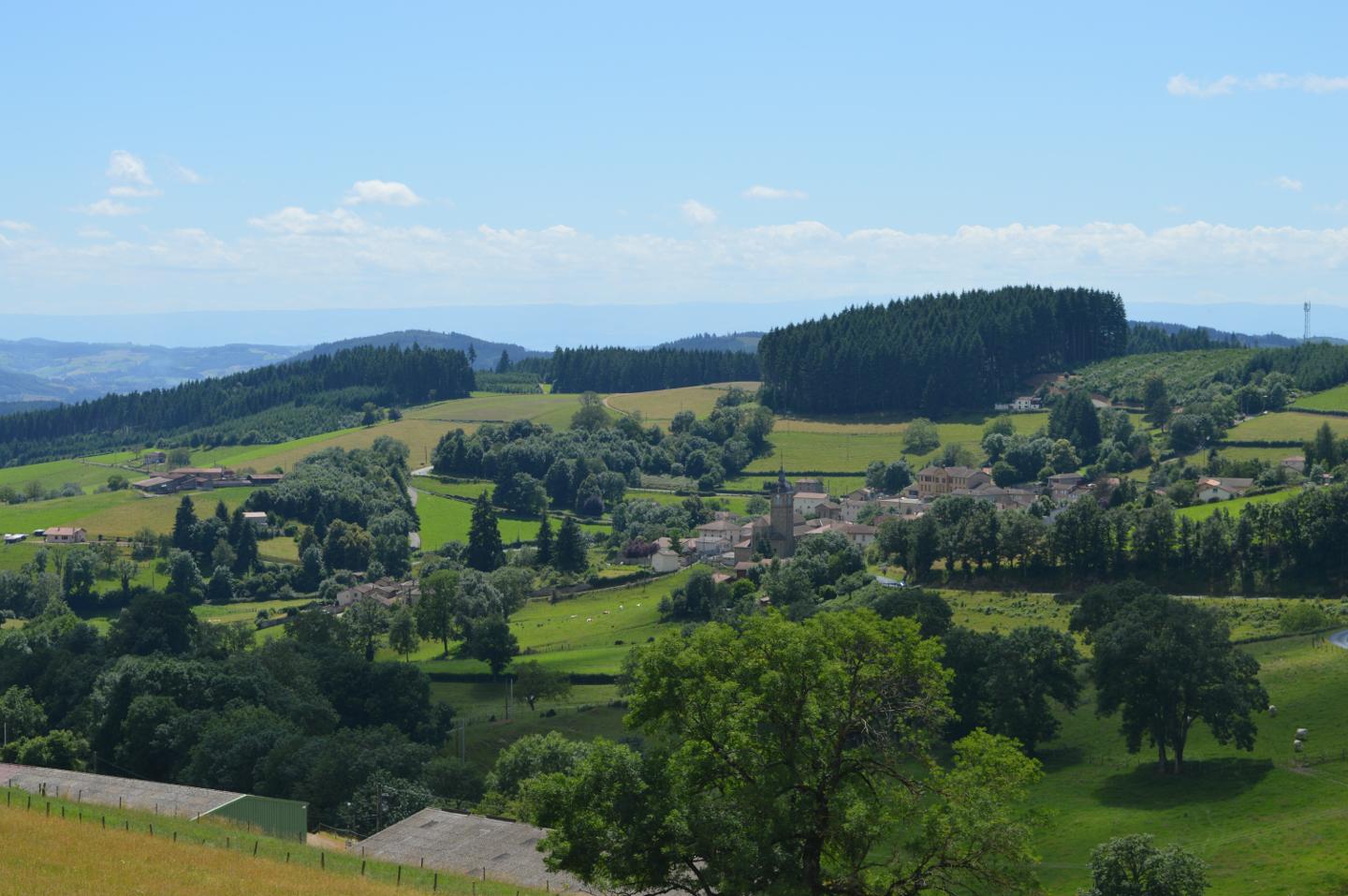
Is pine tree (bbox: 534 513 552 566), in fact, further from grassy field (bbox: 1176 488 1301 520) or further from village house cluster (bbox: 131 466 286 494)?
grassy field (bbox: 1176 488 1301 520)

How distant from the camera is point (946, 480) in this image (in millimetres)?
141625

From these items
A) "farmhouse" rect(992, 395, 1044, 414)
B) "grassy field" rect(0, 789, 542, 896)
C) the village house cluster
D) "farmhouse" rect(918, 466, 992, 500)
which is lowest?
"grassy field" rect(0, 789, 542, 896)

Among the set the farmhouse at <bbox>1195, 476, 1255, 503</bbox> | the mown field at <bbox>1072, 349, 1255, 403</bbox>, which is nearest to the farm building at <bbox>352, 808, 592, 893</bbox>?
the farmhouse at <bbox>1195, 476, 1255, 503</bbox>

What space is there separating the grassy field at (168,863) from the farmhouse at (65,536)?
349ft

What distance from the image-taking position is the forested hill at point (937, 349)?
7141 inches

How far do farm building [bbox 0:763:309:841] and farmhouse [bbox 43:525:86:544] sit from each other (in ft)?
320

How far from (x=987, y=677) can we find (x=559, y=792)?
36074mm

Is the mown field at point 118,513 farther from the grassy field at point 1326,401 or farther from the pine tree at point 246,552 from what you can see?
the grassy field at point 1326,401

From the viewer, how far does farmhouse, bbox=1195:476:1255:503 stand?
372 feet

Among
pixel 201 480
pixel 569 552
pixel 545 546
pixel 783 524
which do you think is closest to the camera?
pixel 783 524

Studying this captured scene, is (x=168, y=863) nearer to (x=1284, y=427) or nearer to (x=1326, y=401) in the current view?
(x=1284, y=427)

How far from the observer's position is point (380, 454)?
6811 inches

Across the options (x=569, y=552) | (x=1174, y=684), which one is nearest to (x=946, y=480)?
(x=569, y=552)

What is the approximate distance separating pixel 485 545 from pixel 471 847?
86089 millimetres
